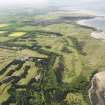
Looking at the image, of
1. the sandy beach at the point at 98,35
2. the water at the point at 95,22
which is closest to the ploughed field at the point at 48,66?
the sandy beach at the point at 98,35

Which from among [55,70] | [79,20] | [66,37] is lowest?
[79,20]

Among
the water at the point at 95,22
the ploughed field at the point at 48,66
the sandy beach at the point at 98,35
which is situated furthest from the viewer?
the water at the point at 95,22

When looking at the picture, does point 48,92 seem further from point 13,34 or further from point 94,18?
point 94,18

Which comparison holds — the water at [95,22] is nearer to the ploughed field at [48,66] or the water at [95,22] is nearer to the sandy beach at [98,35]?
the ploughed field at [48,66]

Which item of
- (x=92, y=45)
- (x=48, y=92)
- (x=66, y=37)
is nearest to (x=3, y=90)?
(x=48, y=92)

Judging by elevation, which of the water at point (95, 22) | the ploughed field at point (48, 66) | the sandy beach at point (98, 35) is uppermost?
the ploughed field at point (48, 66)

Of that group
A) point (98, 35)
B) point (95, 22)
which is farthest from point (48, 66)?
point (95, 22)

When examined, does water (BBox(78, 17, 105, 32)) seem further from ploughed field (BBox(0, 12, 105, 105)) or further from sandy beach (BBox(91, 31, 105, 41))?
sandy beach (BBox(91, 31, 105, 41))

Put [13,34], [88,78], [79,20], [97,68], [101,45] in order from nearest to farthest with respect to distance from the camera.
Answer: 1. [88,78]
2. [97,68]
3. [101,45]
4. [13,34]
5. [79,20]

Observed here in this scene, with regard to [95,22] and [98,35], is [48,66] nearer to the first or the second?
[98,35]
